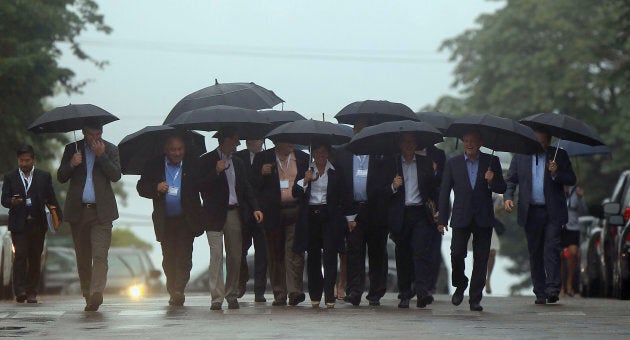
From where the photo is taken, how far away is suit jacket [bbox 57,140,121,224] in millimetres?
18172

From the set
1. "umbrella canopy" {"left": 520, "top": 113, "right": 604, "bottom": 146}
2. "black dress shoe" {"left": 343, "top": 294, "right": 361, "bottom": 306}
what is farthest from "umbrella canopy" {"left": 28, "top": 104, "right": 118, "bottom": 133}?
"umbrella canopy" {"left": 520, "top": 113, "right": 604, "bottom": 146}

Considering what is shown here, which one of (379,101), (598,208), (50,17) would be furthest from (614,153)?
(379,101)

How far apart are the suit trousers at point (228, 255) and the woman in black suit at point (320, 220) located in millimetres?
653

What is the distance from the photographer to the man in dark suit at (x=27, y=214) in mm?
21281

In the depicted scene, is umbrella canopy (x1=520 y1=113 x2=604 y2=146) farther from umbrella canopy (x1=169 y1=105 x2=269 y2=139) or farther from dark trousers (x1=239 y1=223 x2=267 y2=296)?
dark trousers (x1=239 y1=223 x2=267 y2=296)

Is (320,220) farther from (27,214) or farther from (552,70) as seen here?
(552,70)

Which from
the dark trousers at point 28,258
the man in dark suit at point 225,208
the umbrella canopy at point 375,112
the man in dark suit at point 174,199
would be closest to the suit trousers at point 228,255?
the man in dark suit at point 225,208

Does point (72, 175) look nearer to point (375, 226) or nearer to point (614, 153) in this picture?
point (375, 226)

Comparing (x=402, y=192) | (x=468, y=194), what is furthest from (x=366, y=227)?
(x=468, y=194)

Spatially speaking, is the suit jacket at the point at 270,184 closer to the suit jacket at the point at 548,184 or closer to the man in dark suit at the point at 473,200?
the man in dark suit at the point at 473,200

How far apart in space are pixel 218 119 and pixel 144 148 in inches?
43.0

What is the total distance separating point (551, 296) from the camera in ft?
64.1

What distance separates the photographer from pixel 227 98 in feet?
70.0

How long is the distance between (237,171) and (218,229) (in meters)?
0.72
